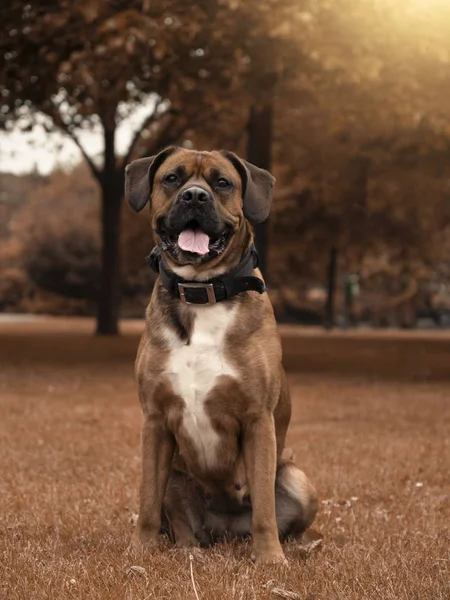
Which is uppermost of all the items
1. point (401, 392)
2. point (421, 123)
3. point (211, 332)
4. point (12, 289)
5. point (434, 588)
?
point (211, 332)

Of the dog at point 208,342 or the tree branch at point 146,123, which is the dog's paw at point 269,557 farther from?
the tree branch at point 146,123

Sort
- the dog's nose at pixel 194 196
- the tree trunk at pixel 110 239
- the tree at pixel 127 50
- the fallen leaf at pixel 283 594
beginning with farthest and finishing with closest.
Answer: the tree trunk at pixel 110 239 < the tree at pixel 127 50 < the dog's nose at pixel 194 196 < the fallen leaf at pixel 283 594

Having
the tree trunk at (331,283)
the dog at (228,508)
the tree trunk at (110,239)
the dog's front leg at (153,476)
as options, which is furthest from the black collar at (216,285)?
the tree trunk at (331,283)

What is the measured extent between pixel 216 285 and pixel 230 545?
1353 millimetres

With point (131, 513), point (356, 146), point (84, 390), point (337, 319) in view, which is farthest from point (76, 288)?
point (131, 513)

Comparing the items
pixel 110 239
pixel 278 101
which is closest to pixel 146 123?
pixel 110 239

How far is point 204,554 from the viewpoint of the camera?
15.6 feet

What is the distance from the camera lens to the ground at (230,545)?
425cm

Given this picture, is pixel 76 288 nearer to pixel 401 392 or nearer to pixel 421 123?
pixel 421 123

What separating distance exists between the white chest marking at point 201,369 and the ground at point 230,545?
57 centimetres

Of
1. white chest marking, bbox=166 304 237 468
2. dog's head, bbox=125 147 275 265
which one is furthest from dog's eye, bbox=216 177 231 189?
white chest marking, bbox=166 304 237 468

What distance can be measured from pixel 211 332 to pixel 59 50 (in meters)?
12.1

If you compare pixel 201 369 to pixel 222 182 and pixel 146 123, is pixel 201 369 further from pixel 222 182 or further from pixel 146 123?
pixel 146 123

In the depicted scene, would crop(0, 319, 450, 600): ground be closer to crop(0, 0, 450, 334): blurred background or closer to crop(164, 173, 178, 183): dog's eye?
crop(164, 173, 178, 183): dog's eye
